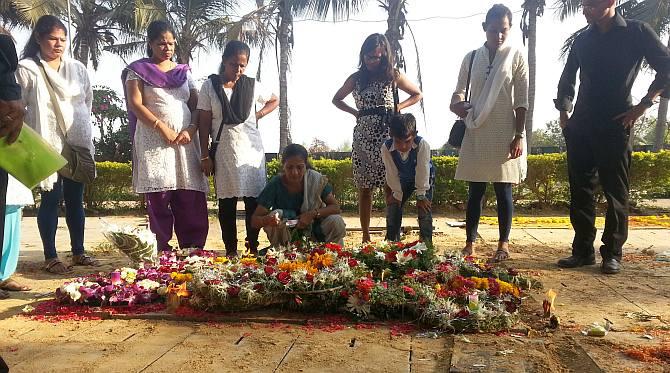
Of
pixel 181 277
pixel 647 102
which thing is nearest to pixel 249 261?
pixel 181 277

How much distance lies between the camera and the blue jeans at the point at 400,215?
4.29m

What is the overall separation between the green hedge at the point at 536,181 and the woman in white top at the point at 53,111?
211 inches

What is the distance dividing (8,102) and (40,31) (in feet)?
7.14

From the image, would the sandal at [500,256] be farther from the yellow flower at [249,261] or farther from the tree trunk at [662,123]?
the tree trunk at [662,123]

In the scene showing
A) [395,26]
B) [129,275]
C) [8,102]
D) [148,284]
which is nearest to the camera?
[8,102]

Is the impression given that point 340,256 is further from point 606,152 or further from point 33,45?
point 33,45

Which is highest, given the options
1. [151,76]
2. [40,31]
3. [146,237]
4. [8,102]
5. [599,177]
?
[40,31]

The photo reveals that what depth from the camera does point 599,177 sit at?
13.7 feet

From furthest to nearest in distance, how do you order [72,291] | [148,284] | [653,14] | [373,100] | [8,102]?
[653,14] → [373,100] → [148,284] → [72,291] → [8,102]

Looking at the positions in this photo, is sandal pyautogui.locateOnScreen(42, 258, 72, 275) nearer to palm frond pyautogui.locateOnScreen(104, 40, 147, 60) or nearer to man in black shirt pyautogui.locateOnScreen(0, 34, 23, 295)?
man in black shirt pyautogui.locateOnScreen(0, 34, 23, 295)

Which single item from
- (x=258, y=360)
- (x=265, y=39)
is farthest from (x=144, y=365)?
(x=265, y=39)

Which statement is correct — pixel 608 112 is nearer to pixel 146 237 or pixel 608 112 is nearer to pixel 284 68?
pixel 146 237

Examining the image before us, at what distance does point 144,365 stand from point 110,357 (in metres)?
0.21

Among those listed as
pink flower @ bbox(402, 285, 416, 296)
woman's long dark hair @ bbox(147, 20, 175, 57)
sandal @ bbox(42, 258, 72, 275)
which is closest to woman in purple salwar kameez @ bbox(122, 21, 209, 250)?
woman's long dark hair @ bbox(147, 20, 175, 57)
